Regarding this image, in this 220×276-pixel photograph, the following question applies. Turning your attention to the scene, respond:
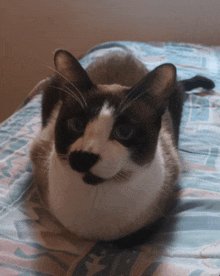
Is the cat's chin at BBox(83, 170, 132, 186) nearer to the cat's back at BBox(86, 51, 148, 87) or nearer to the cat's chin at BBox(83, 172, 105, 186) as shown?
the cat's chin at BBox(83, 172, 105, 186)

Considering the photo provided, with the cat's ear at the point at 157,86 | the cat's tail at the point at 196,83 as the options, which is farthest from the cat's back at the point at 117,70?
the cat's ear at the point at 157,86

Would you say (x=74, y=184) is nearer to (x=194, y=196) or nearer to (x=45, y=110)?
(x=194, y=196)

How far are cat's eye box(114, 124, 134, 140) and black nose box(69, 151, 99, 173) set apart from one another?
0.09 m

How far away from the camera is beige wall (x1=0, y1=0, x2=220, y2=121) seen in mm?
2326

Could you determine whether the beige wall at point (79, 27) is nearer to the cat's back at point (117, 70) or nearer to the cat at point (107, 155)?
the cat's back at point (117, 70)

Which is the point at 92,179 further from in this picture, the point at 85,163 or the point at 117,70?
the point at 117,70

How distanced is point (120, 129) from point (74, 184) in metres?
0.17

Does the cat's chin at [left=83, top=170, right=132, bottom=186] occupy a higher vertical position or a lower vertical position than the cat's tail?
higher

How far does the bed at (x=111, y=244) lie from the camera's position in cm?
63

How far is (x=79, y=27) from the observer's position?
241 cm

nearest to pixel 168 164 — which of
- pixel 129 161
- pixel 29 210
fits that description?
pixel 129 161

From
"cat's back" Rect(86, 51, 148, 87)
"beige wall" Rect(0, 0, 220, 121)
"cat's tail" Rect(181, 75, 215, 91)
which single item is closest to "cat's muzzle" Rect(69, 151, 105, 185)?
"cat's back" Rect(86, 51, 148, 87)

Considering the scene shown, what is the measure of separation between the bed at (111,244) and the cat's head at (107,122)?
0.69 feet

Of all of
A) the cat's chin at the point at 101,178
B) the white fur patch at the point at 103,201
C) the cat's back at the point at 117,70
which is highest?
the cat's back at the point at 117,70
